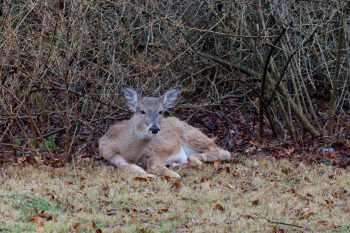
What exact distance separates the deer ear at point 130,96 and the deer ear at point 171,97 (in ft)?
1.28

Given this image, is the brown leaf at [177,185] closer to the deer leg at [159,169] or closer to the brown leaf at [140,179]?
the brown leaf at [140,179]

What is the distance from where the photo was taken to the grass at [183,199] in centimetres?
715

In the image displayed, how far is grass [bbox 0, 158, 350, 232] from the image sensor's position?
7.15 metres

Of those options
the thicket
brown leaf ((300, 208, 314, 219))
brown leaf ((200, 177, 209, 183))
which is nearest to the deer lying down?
the thicket

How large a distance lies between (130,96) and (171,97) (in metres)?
0.57

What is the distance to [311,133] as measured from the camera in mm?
12266

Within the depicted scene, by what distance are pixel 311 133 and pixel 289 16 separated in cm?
193

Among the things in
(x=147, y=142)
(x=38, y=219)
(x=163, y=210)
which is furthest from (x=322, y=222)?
(x=147, y=142)

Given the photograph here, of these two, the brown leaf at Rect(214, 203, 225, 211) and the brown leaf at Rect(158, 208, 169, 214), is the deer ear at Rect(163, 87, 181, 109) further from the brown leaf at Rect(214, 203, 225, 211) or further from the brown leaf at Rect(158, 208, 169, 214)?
the brown leaf at Rect(158, 208, 169, 214)

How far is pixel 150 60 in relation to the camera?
1230 cm

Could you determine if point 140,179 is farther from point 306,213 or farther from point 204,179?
point 306,213

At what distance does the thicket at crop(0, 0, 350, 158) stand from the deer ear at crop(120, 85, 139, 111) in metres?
0.65

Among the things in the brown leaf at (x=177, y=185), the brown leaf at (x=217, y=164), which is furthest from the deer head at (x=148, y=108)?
the brown leaf at (x=177, y=185)

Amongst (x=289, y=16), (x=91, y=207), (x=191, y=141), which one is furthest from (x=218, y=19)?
(x=91, y=207)
